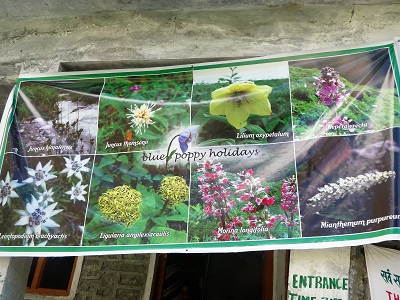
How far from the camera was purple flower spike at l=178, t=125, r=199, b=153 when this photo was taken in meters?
3.48

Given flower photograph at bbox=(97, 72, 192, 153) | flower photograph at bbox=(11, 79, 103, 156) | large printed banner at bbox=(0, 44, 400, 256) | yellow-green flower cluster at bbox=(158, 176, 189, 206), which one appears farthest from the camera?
flower photograph at bbox=(11, 79, 103, 156)

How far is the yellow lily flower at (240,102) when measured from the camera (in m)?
3.48

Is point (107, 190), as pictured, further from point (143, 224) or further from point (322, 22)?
point (322, 22)

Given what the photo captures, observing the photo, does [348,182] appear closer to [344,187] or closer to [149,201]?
[344,187]

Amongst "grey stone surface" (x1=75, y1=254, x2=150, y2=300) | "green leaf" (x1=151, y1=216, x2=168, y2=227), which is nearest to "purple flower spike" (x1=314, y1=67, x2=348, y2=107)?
"green leaf" (x1=151, y1=216, x2=168, y2=227)

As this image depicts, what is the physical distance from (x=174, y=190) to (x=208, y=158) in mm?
376

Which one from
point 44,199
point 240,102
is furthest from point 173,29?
point 44,199

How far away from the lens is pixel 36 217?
137 inches

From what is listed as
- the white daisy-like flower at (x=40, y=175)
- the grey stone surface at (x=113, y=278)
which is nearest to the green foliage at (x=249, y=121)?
the white daisy-like flower at (x=40, y=175)

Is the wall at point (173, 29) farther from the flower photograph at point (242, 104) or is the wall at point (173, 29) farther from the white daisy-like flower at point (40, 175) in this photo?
the white daisy-like flower at point (40, 175)

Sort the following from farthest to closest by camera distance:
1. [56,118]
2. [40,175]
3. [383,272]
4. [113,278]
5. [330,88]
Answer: [113,278]
[56,118]
[40,175]
[330,88]
[383,272]

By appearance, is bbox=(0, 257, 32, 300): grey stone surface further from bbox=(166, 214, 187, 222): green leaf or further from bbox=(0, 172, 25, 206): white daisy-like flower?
bbox=(166, 214, 187, 222): green leaf

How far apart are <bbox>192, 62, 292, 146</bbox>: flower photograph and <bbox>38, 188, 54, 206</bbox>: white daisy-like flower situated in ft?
4.41

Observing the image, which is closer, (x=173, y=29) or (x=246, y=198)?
(x=246, y=198)
